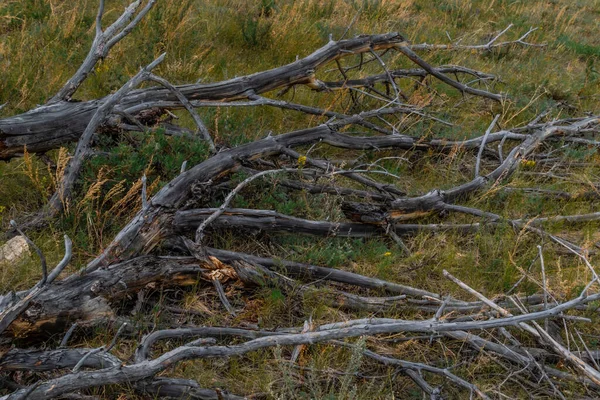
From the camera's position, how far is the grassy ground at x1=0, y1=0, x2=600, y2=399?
10.0 feet

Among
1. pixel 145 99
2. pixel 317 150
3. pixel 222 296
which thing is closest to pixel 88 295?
pixel 222 296

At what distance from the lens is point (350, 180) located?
4629 mm

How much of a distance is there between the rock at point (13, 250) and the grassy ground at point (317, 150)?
3.8 inches

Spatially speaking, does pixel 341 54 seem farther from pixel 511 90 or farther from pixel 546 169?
pixel 511 90

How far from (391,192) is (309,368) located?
6.03 feet

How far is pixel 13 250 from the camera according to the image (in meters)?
3.26

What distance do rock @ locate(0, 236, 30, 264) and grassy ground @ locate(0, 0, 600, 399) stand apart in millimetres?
96

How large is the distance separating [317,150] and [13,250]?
2.55 m

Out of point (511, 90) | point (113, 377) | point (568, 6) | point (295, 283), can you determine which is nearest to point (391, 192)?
point (295, 283)

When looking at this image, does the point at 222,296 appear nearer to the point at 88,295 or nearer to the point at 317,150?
the point at 88,295

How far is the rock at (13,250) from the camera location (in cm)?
321

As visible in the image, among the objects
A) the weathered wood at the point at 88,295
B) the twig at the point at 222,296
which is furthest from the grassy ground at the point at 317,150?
the weathered wood at the point at 88,295

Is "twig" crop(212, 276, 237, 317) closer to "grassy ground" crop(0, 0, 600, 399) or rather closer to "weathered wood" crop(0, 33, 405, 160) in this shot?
"grassy ground" crop(0, 0, 600, 399)

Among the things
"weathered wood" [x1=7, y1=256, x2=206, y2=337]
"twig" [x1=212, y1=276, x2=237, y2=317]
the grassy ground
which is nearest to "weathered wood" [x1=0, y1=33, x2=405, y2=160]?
the grassy ground
